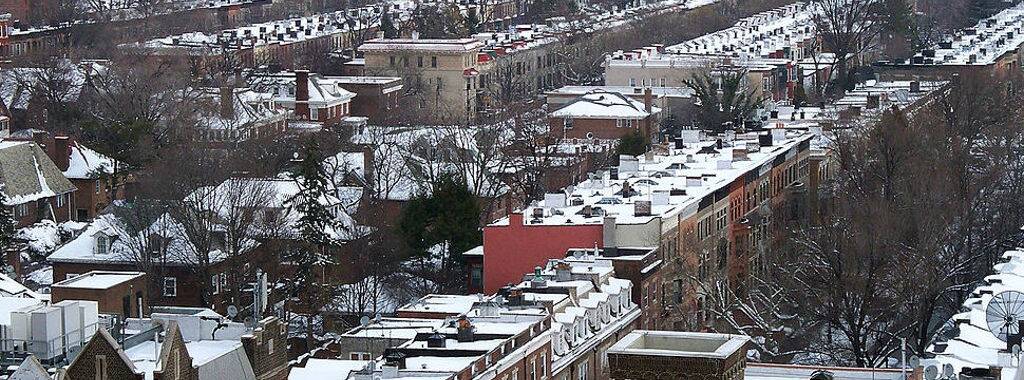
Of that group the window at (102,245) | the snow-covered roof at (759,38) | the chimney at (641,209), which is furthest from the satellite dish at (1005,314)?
the snow-covered roof at (759,38)

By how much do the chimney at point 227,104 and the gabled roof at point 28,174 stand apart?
13.7 m

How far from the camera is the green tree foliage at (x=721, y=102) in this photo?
10594 cm

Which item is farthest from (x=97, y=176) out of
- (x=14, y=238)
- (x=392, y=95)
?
(x=392, y=95)

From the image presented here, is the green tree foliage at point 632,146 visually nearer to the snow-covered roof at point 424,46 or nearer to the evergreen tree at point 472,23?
the snow-covered roof at point 424,46

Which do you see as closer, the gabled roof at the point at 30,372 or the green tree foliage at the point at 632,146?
the gabled roof at the point at 30,372

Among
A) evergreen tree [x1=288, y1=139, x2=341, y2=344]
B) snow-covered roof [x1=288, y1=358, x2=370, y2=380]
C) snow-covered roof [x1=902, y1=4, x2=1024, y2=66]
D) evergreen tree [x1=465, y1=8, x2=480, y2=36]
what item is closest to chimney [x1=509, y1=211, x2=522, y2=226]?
evergreen tree [x1=288, y1=139, x2=341, y2=344]

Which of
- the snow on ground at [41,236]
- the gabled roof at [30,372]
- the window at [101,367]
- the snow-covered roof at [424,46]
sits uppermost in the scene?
the snow-covered roof at [424,46]

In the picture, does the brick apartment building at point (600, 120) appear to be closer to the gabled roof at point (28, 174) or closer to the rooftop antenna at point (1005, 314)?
the gabled roof at point (28, 174)

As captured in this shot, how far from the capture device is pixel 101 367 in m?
47.6

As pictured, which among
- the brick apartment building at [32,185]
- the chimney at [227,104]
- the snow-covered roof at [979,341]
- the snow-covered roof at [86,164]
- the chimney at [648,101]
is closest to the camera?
the snow-covered roof at [979,341]

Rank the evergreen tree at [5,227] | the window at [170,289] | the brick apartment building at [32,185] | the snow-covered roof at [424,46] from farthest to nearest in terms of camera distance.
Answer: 1. the snow-covered roof at [424,46]
2. the brick apartment building at [32,185]
3. the evergreen tree at [5,227]
4. the window at [170,289]

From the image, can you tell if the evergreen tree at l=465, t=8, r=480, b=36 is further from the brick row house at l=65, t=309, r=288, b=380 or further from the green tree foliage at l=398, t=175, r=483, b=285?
the brick row house at l=65, t=309, r=288, b=380

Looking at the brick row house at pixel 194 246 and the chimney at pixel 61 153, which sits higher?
the chimney at pixel 61 153

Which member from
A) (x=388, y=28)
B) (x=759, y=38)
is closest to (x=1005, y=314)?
(x=759, y=38)
